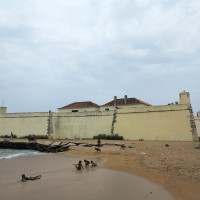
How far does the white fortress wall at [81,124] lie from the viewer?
38.2 meters

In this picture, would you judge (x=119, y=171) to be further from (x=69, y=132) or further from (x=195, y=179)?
(x=69, y=132)

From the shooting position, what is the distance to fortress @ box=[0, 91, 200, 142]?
32844mm

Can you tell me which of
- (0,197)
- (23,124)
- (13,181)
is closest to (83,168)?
(13,181)

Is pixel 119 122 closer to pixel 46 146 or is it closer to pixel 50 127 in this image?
pixel 50 127

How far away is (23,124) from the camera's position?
43.1 meters

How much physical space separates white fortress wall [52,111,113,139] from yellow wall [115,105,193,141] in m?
1.93

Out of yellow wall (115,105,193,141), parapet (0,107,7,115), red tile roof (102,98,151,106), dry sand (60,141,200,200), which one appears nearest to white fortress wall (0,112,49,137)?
parapet (0,107,7,115)

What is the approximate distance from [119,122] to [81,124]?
5.53 meters

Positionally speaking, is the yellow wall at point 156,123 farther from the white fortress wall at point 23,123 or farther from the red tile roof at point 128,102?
the white fortress wall at point 23,123

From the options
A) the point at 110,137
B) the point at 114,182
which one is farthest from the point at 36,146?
the point at 114,182

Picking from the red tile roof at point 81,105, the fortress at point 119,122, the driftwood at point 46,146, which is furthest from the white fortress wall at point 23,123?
the red tile roof at point 81,105

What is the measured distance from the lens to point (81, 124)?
3956cm

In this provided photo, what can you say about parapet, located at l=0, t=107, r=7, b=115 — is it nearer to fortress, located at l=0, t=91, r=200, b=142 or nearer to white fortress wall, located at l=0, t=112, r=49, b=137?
fortress, located at l=0, t=91, r=200, b=142

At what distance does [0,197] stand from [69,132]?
99.1 ft
